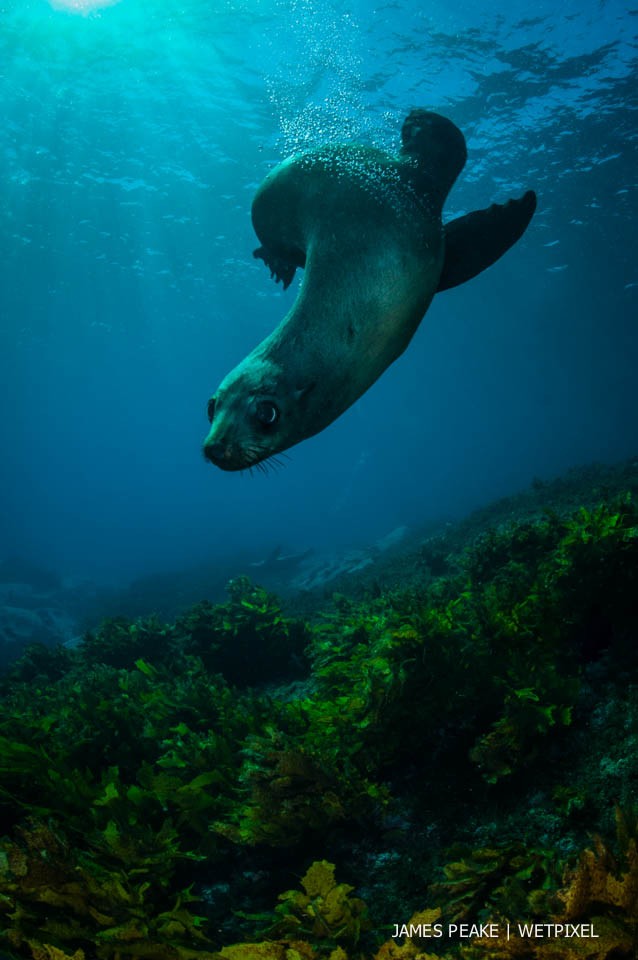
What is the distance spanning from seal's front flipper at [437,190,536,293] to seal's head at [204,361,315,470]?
6.29ft

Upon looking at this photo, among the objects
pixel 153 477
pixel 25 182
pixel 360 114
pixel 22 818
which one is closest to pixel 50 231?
pixel 25 182

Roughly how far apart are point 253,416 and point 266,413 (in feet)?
0.20

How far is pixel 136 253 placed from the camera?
29.3m

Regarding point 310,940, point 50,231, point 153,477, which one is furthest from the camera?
point 153,477

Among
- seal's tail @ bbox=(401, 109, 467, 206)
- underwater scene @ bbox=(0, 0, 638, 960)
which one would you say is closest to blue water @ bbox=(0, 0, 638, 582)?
underwater scene @ bbox=(0, 0, 638, 960)

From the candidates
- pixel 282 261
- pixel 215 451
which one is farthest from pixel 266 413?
pixel 282 261

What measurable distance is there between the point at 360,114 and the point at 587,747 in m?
23.4

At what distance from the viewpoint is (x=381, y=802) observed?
9.09 ft

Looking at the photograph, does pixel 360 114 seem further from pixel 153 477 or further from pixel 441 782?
pixel 153 477

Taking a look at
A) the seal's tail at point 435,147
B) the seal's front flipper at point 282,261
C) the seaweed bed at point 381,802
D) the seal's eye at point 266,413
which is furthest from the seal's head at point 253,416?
the seal's tail at point 435,147

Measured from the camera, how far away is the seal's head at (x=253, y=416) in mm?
1962

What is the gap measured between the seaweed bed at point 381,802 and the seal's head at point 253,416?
1978mm

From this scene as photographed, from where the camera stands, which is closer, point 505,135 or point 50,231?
point 505,135

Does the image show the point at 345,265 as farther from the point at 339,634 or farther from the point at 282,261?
the point at 339,634
